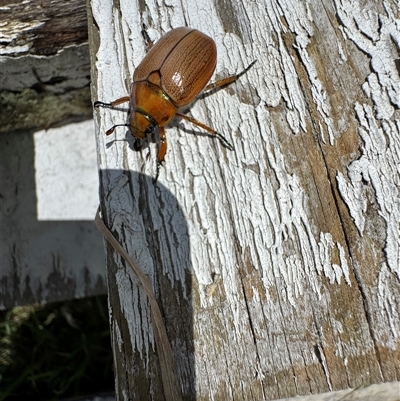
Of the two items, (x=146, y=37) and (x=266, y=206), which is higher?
(x=146, y=37)

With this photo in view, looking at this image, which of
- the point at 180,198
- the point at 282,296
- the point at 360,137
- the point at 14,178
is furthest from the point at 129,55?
the point at 14,178

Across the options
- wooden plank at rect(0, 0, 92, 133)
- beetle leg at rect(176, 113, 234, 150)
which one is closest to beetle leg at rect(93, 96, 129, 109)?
beetle leg at rect(176, 113, 234, 150)

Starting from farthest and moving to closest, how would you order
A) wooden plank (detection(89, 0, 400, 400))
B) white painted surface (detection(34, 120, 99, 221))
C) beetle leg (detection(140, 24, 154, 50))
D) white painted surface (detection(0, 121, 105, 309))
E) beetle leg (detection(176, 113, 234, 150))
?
white painted surface (detection(34, 120, 99, 221))
white painted surface (detection(0, 121, 105, 309))
beetle leg (detection(140, 24, 154, 50))
beetle leg (detection(176, 113, 234, 150))
wooden plank (detection(89, 0, 400, 400))

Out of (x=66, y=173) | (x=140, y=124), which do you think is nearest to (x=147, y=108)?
(x=140, y=124)

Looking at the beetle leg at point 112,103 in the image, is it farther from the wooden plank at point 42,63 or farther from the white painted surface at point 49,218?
the white painted surface at point 49,218

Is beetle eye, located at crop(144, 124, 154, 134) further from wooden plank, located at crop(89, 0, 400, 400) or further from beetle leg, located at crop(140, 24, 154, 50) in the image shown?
beetle leg, located at crop(140, 24, 154, 50)

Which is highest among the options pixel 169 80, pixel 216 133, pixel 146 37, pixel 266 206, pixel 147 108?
pixel 146 37

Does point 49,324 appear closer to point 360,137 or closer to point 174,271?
point 174,271

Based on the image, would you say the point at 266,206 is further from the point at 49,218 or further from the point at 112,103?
the point at 49,218
